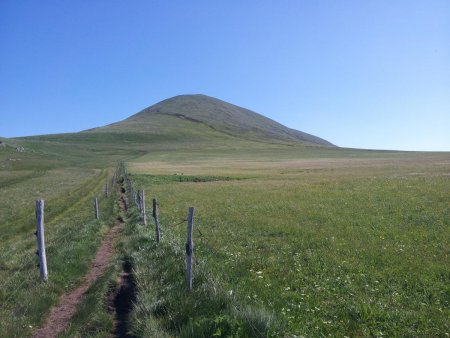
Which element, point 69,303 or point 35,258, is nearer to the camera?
point 69,303

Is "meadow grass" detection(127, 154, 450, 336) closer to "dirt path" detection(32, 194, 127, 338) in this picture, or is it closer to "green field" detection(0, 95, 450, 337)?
"green field" detection(0, 95, 450, 337)

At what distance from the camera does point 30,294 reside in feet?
32.4

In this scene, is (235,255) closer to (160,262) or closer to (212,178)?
(160,262)

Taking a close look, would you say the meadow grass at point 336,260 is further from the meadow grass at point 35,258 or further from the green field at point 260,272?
the meadow grass at point 35,258

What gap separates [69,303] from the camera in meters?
9.95

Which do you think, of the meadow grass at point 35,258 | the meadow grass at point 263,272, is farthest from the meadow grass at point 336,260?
the meadow grass at point 35,258

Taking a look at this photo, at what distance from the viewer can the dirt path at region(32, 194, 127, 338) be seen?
27.6ft

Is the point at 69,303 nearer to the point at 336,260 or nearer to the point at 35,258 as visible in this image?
the point at 35,258

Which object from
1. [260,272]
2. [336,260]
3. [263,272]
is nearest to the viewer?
[260,272]

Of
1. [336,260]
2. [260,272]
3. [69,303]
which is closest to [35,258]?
[69,303]

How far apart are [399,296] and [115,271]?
7.94 m

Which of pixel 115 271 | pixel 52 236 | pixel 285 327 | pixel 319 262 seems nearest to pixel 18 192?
pixel 52 236

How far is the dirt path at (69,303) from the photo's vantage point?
840cm

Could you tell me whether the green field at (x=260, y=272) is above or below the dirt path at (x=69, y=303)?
above
